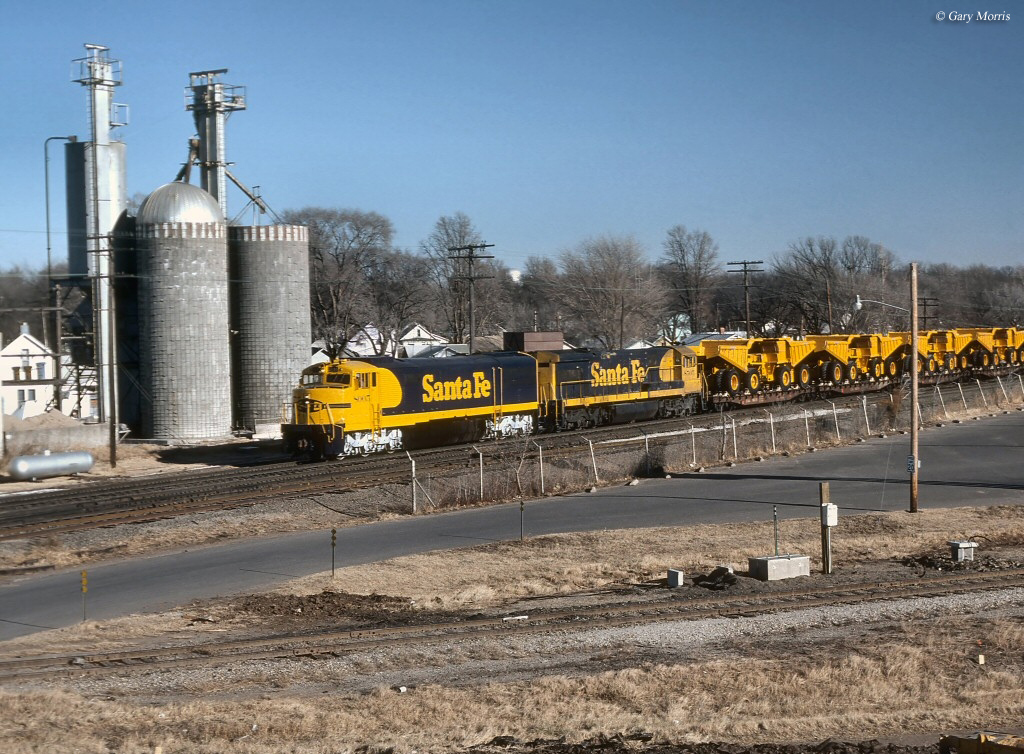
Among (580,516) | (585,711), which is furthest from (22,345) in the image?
(585,711)

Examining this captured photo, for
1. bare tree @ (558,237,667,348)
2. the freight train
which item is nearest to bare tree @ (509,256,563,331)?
bare tree @ (558,237,667,348)

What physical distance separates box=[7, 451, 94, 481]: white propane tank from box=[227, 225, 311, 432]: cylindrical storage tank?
13.5 meters

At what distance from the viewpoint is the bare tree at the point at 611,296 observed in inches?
3780

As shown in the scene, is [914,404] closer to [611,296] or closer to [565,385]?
[565,385]

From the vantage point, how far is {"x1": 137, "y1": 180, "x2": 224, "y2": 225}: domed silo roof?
48156 mm

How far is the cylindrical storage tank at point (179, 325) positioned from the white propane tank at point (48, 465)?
9970 millimetres

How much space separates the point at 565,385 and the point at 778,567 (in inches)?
959

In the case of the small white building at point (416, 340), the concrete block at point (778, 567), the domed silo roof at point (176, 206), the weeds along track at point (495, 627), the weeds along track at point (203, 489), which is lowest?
the weeds along track at point (495, 627)

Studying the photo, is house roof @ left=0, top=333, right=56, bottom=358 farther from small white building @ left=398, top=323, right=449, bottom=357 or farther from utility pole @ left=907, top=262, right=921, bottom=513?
utility pole @ left=907, top=262, right=921, bottom=513

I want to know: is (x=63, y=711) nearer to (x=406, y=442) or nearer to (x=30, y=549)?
(x=30, y=549)

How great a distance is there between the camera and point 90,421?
48.0 m

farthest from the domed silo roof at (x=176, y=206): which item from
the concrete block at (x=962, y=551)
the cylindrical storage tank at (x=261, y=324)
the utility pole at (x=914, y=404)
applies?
the concrete block at (x=962, y=551)

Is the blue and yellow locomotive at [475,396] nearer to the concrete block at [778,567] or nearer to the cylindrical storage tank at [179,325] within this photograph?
the cylindrical storage tank at [179,325]

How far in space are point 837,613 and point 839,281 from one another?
319 ft
